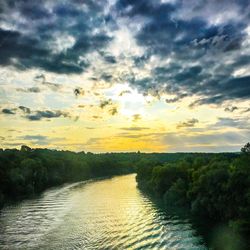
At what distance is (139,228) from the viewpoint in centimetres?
6950

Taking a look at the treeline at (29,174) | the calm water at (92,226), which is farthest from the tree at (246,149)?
the treeline at (29,174)

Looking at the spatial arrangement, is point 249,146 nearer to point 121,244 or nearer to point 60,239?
point 121,244

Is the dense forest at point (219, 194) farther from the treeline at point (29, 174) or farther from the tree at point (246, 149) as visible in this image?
the treeline at point (29, 174)

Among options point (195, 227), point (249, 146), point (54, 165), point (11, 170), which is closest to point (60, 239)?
point (195, 227)

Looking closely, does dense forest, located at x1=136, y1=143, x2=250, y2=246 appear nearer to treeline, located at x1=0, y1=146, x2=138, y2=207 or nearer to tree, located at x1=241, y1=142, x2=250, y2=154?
tree, located at x1=241, y1=142, x2=250, y2=154

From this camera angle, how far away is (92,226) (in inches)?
2758

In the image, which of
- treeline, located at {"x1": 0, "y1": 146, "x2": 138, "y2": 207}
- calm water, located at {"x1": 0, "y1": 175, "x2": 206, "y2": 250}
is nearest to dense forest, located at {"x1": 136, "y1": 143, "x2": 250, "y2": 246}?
calm water, located at {"x1": 0, "y1": 175, "x2": 206, "y2": 250}

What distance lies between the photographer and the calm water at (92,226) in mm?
58272

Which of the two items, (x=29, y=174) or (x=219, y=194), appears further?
(x=29, y=174)

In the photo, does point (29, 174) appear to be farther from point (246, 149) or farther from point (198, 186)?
point (246, 149)

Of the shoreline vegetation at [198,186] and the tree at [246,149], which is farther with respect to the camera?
the tree at [246,149]

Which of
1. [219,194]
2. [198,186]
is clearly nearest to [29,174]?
[198,186]

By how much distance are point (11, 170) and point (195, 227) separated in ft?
201

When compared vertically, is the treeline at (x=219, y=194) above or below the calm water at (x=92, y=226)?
above
